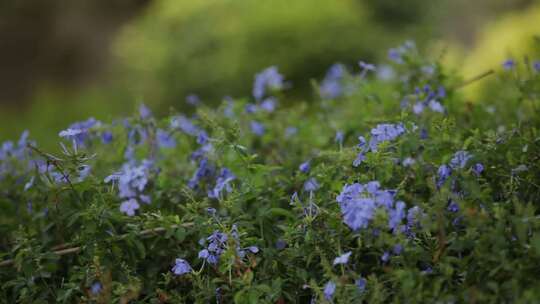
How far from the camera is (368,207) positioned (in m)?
1.25

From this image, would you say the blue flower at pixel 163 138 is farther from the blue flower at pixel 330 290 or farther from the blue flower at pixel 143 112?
the blue flower at pixel 330 290

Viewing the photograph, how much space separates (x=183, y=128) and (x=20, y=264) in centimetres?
72

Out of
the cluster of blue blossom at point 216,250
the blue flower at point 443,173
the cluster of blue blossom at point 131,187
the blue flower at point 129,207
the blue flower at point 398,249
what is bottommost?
the blue flower at point 398,249

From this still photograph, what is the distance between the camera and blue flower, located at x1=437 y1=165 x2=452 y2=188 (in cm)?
140

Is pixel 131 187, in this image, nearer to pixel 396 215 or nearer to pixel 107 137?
pixel 107 137

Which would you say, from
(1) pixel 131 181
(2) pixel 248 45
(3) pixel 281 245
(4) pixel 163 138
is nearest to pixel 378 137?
(3) pixel 281 245

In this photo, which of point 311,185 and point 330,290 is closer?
point 330,290

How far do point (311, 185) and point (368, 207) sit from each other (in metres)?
0.41

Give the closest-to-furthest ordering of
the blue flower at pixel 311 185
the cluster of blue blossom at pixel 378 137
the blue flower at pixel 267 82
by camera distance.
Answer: the cluster of blue blossom at pixel 378 137 < the blue flower at pixel 311 185 < the blue flower at pixel 267 82

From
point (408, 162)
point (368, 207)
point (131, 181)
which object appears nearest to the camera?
point (368, 207)

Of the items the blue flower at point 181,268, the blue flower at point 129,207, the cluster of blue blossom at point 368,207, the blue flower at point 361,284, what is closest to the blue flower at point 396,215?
the cluster of blue blossom at point 368,207

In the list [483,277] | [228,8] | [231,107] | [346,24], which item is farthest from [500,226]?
[228,8]

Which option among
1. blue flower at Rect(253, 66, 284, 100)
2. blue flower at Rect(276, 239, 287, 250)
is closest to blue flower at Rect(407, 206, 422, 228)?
blue flower at Rect(276, 239, 287, 250)

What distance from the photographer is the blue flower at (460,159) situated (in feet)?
4.61
